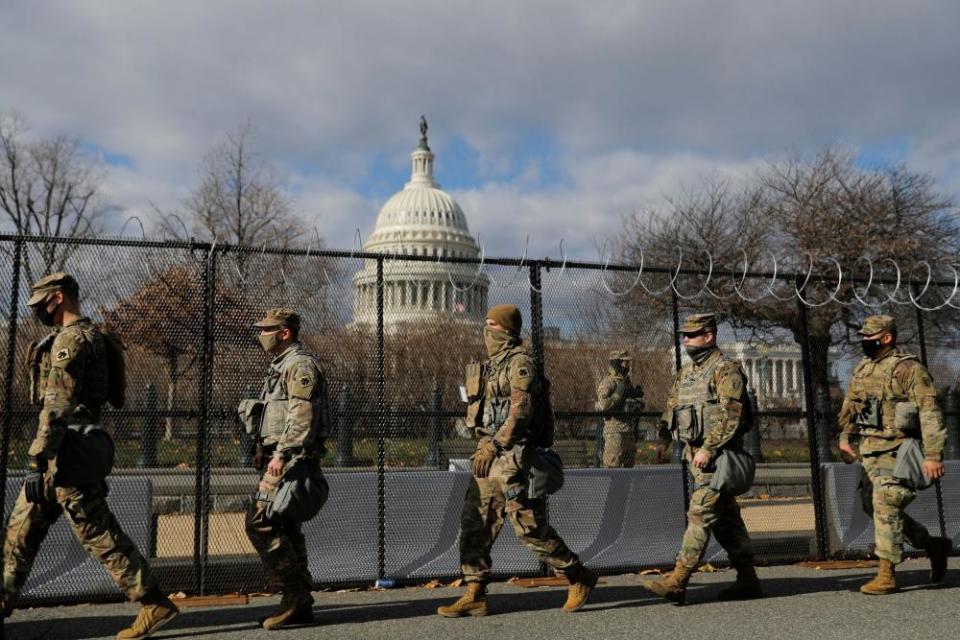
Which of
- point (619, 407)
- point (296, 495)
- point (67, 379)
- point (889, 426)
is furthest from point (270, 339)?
point (889, 426)

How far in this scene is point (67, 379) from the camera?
191 inches

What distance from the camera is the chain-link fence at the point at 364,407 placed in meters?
6.58

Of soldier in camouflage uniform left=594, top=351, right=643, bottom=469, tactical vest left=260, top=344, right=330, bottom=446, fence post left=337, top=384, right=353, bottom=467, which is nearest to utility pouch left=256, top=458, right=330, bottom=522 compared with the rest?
tactical vest left=260, top=344, right=330, bottom=446

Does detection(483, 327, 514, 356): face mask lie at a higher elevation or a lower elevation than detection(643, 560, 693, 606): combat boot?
higher

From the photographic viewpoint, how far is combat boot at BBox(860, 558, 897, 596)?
6445mm

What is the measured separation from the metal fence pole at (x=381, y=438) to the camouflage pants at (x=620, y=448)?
2477 mm

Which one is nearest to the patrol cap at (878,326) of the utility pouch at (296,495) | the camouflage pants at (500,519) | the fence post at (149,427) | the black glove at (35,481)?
the camouflage pants at (500,519)

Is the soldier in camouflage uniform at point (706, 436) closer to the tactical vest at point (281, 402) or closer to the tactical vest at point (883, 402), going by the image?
the tactical vest at point (883, 402)

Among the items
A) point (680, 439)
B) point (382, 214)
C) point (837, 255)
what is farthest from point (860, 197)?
point (382, 214)

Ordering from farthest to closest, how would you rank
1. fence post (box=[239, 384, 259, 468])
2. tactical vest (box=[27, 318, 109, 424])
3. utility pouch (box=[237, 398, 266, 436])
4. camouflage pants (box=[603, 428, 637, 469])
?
camouflage pants (box=[603, 428, 637, 469]) → fence post (box=[239, 384, 259, 468]) → utility pouch (box=[237, 398, 266, 436]) → tactical vest (box=[27, 318, 109, 424])

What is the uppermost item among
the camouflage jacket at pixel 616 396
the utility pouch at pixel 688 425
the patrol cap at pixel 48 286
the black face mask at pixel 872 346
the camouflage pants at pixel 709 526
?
the patrol cap at pixel 48 286

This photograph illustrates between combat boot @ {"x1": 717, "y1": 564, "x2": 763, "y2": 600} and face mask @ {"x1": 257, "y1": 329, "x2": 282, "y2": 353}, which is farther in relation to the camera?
combat boot @ {"x1": 717, "y1": 564, "x2": 763, "y2": 600}

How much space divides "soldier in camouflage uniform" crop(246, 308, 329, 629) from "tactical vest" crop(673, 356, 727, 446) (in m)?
2.39

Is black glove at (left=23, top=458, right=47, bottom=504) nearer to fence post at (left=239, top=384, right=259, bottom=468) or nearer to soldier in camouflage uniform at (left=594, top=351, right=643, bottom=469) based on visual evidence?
fence post at (left=239, top=384, right=259, bottom=468)
